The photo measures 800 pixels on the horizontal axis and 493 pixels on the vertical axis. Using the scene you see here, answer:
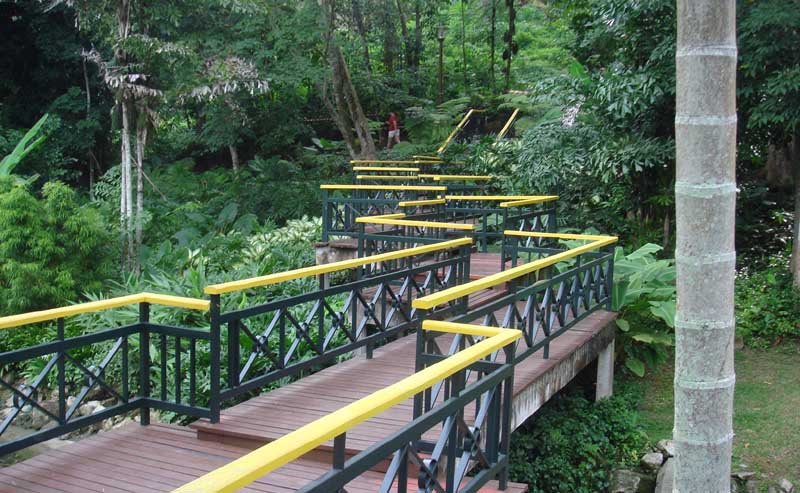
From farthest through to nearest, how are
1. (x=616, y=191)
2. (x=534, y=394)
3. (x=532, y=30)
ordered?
(x=532, y=30) < (x=616, y=191) < (x=534, y=394)

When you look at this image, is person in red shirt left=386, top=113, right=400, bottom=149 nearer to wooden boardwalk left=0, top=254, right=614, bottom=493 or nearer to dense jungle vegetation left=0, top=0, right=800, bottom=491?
dense jungle vegetation left=0, top=0, right=800, bottom=491

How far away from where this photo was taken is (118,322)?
352 inches

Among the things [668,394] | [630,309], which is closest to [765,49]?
[630,309]

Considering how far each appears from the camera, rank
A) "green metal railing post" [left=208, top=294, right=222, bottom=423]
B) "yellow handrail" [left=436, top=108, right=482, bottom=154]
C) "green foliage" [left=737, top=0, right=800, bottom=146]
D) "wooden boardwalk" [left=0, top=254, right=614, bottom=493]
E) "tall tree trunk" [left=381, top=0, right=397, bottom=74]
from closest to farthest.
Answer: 1. "wooden boardwalk" [left=0, top=254, right=614, bottom=493]
2. "green metal railing post" [left=208, top=294, right=222, bottom=423]
3. "green foliage" [left=737, top=0, right=800, bottom=146]
4. "yellow handrail" [left=436, top=108, right=482, bottom=154]
5. "tall tree trunk" [left=381, top=0, right=397, bottom=74]

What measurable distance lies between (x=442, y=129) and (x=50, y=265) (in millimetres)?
11766

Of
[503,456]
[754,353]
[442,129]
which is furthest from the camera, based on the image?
[442,129]

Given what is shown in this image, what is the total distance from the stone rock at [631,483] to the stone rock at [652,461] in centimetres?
8

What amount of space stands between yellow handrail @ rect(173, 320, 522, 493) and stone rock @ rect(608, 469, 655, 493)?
3.49 meters

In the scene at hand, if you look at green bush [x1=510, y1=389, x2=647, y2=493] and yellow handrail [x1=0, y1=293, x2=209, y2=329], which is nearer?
yellow handrail [x1=0, y1=293, x2=209, y2=329]

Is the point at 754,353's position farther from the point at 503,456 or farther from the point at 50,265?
the point at 50,265

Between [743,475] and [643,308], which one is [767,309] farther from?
[743,475]

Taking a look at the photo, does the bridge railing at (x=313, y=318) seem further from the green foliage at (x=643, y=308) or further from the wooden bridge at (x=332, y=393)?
the green foliage at (x=643, y=308)

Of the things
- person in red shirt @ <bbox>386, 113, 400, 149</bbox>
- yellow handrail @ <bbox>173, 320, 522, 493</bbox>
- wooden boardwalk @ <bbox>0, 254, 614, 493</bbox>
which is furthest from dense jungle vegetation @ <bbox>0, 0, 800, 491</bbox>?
yellow handrail @ <bbox>173, 320, 522, 493</bbox>

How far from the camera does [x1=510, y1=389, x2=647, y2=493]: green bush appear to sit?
6785 mm
